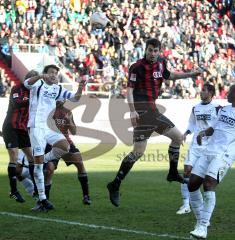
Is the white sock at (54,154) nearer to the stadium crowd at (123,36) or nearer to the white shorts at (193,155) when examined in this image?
the white shorts at (193,155)

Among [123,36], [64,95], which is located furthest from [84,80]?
[123,36]

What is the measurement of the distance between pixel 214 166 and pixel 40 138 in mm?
3466

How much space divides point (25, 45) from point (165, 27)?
23.7 feet

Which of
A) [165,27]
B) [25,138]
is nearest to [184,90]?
[165,27]

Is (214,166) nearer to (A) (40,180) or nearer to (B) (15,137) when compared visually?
(A) (40,180)

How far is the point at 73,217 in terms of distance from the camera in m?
11.1

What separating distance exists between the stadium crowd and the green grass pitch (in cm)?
1497

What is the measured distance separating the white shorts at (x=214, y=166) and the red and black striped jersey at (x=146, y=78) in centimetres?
294

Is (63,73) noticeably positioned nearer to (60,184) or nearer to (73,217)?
(60,184)

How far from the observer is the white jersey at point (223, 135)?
954cm

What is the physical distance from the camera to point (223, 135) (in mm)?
9578

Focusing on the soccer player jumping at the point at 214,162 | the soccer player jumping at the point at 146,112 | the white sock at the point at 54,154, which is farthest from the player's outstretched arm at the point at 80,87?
the soccer player jumping at the point at 214,162

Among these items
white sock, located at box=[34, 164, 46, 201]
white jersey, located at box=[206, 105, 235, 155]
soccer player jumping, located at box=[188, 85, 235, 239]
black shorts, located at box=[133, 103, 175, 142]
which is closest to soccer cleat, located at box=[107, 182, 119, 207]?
black shorts, located at box=[133, 103, 175, 142]

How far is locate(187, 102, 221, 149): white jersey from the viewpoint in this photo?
12.0 meters
